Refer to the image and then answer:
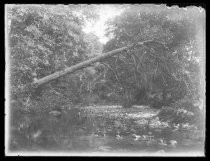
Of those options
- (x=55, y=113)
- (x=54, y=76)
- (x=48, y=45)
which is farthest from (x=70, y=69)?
(x=55, y=113)

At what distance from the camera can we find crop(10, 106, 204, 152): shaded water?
7000 millimetres

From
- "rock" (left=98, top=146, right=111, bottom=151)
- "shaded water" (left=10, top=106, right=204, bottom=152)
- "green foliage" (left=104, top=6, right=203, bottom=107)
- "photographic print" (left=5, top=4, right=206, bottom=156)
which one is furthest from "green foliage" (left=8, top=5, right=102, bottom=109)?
"rock" (left=98, top=146, right=111, bottom=151)

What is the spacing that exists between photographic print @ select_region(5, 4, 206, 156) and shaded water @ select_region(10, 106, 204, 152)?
0.02 m

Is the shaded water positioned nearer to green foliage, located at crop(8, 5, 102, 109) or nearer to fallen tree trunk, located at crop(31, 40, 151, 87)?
green foliage, located at crop(8, 5, 102, 109)

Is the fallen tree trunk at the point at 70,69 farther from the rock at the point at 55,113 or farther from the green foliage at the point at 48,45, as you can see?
the rock at the point at 55,113

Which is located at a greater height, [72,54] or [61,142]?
[72,54]

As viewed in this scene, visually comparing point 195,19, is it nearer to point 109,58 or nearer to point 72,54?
point 109,58

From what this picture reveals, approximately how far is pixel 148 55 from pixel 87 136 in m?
1.91

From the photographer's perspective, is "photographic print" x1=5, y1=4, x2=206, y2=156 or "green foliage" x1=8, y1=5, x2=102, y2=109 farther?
"green foliage" x1=8, y1=5, x2=102, y2=109

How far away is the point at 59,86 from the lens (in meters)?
7.20

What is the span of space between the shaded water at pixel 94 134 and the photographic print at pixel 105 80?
18 mm

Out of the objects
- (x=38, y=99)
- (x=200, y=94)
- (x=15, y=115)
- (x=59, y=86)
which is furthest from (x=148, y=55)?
(x=15, y=115)

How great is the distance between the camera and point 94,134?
23.1 ft

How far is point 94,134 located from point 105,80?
3.33 feet
